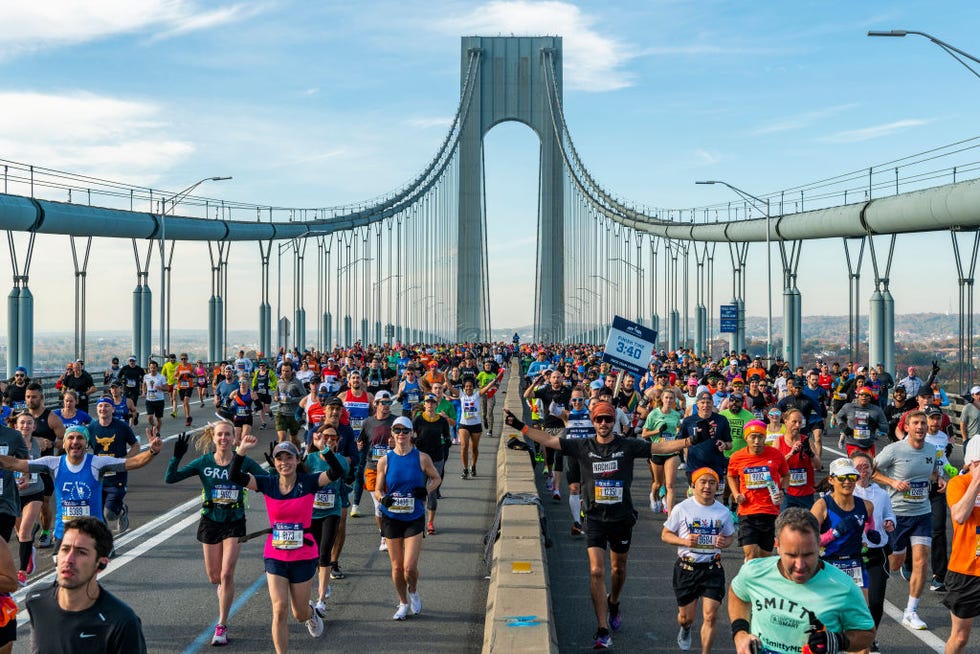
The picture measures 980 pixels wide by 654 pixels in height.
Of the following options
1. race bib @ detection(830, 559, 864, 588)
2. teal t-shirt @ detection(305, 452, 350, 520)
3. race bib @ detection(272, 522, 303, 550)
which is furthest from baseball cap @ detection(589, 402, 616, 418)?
race bib @ detection(272, 522, 303, 550)

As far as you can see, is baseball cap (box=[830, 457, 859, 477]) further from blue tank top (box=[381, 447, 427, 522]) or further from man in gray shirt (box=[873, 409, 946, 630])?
blue tank top (box=[381, 447, 427, 522])

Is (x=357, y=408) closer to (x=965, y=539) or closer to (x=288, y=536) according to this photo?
(x=288, y=536)

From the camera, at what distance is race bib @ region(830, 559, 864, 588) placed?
268 inches

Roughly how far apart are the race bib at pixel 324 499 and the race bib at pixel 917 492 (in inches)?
179

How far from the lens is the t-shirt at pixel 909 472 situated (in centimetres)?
903

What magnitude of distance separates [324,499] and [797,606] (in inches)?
215

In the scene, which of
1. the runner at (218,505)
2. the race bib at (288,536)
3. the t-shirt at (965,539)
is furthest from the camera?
the runner at (218,505)

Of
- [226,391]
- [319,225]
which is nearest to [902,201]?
[226,391]

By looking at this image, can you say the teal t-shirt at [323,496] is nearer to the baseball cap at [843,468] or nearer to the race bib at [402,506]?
the race bib at [402,506]

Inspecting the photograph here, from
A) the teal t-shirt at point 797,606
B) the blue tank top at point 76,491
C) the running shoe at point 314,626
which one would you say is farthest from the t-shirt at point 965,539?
the blue tank top at point 76,491

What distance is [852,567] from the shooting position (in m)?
6.86

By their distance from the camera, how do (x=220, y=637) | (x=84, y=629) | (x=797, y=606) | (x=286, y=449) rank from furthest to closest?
(x=286, y=449) → (x=220, y=637) → (x=797, y=606) → (x=84, y=629)

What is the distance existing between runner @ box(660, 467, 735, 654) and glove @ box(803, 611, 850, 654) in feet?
10.2

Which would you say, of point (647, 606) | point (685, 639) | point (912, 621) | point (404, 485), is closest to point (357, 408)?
point (404, 485)
